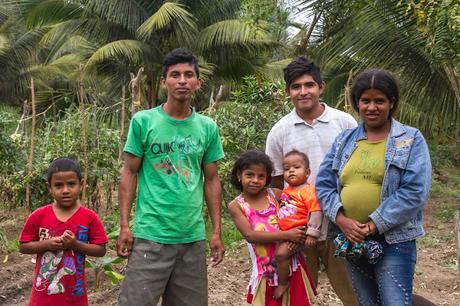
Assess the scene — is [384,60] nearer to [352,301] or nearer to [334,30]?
[334,30]

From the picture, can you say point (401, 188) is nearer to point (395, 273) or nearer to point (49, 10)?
point (395, 273)

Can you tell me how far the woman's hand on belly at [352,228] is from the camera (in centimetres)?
305

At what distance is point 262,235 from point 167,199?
1.79 feet

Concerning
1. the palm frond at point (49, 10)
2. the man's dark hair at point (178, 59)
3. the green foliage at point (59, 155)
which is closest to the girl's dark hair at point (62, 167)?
the man's dark hair at point (178, 59)

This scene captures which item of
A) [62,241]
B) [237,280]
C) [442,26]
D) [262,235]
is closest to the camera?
[62,241]

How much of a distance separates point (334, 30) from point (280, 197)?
853 centimetres

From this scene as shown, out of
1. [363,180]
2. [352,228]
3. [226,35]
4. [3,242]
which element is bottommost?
[3,242]

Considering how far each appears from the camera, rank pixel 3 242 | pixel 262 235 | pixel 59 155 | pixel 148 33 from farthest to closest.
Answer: pixel 148 33, pixel 59 155, pixel 3 242, pixel 262 235

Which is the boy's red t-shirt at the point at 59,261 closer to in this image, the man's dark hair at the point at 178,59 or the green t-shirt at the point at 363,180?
the man's dark hair at the point at 178,59

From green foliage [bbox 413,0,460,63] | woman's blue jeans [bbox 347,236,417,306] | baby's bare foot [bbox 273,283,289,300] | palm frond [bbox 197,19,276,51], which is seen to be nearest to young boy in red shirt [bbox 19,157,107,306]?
baby's bare foot [bbox 273,283,289,300]

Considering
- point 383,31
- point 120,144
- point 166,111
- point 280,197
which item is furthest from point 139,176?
point 383,31

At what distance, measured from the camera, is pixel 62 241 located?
3.34 m

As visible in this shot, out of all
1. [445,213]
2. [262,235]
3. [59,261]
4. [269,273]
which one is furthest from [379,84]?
[445,213]

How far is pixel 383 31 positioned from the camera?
980 cm
